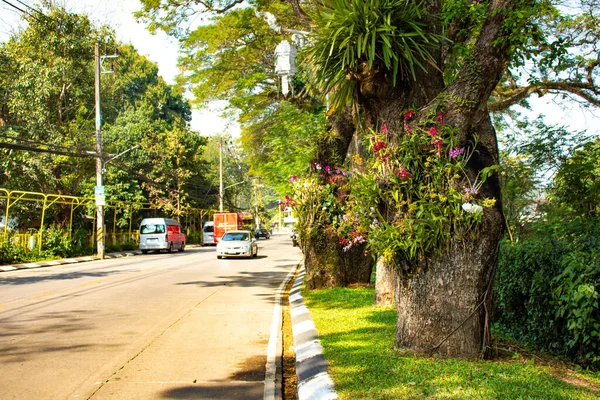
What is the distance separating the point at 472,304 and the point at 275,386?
2.23 m

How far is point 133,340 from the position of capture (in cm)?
832

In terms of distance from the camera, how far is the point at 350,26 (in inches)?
235

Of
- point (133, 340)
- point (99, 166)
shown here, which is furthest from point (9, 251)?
point (133, 340)

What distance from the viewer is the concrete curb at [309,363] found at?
5.35 meters

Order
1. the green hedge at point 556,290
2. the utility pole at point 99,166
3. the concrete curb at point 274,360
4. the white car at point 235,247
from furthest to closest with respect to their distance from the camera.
→ 1. the utility pole at point 99,166
2. the white car at point 235,247
3. the concrete curb at point 274,360
4. the green hedge at point 556,290

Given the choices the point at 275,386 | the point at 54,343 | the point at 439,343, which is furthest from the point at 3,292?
the point at 439,343

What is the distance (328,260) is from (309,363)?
7.51m

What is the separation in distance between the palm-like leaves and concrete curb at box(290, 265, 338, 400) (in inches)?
122

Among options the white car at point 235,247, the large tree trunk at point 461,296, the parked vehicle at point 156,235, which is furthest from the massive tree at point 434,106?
the parked vehicle at point 156,235

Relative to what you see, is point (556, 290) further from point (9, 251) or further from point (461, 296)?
point (9, 251)

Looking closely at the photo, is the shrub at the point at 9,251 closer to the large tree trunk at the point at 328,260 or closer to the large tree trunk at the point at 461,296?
the large tree trunk at the point at 328,260

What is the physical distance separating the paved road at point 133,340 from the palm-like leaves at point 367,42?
139 inches

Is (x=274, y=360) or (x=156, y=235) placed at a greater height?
(x=156, y=235)

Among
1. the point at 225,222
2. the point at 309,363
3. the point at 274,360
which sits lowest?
the point at 274,360
